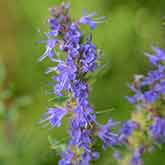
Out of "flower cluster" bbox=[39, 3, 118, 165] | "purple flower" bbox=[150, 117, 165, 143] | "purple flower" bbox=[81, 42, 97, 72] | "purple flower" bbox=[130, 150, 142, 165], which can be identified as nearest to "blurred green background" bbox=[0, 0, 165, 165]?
"purple flower" bbox=[130, 150, 142, 165]

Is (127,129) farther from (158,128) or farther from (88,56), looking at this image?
(88,56)

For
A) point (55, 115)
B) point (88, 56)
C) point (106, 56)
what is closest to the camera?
point (88, 56)

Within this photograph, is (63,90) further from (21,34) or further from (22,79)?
(21,34)

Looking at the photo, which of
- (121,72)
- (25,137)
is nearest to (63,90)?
(25,137)

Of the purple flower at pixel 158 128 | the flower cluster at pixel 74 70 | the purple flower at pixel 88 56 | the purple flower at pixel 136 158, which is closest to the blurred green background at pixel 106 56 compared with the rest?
the purple flower at pixel 136 158

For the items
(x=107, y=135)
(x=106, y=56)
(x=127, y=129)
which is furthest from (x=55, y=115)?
(x=106, y=56)
